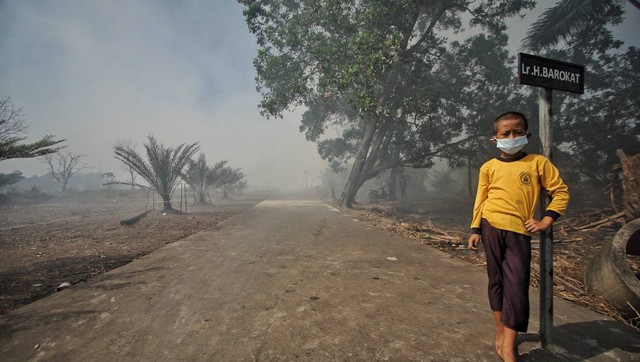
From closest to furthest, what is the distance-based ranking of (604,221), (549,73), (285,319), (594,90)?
(549,73) → (285,319) → (604,221) → (594,90)

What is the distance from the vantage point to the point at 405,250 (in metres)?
4.69

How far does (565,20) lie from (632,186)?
12.4 metres

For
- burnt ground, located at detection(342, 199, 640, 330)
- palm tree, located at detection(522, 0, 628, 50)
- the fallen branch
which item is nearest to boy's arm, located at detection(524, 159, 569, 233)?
burnt ground, located at detection(342, 199, 640, 330)

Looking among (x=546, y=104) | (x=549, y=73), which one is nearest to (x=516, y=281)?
(x=546, y=104)

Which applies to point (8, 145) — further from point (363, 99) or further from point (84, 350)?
point (363, 99)

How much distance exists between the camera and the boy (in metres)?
1.69

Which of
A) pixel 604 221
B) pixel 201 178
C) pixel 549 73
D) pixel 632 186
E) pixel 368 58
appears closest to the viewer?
pixel 549 73

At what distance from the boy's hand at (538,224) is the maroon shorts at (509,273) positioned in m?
0.06

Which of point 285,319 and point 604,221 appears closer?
point 285,319

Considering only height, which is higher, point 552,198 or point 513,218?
point 552,198

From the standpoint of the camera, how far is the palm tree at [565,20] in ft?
42.0

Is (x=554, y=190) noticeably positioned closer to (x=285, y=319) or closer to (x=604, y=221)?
(x=285, y=319)

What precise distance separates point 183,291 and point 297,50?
13.5m

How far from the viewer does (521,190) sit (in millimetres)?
1784
